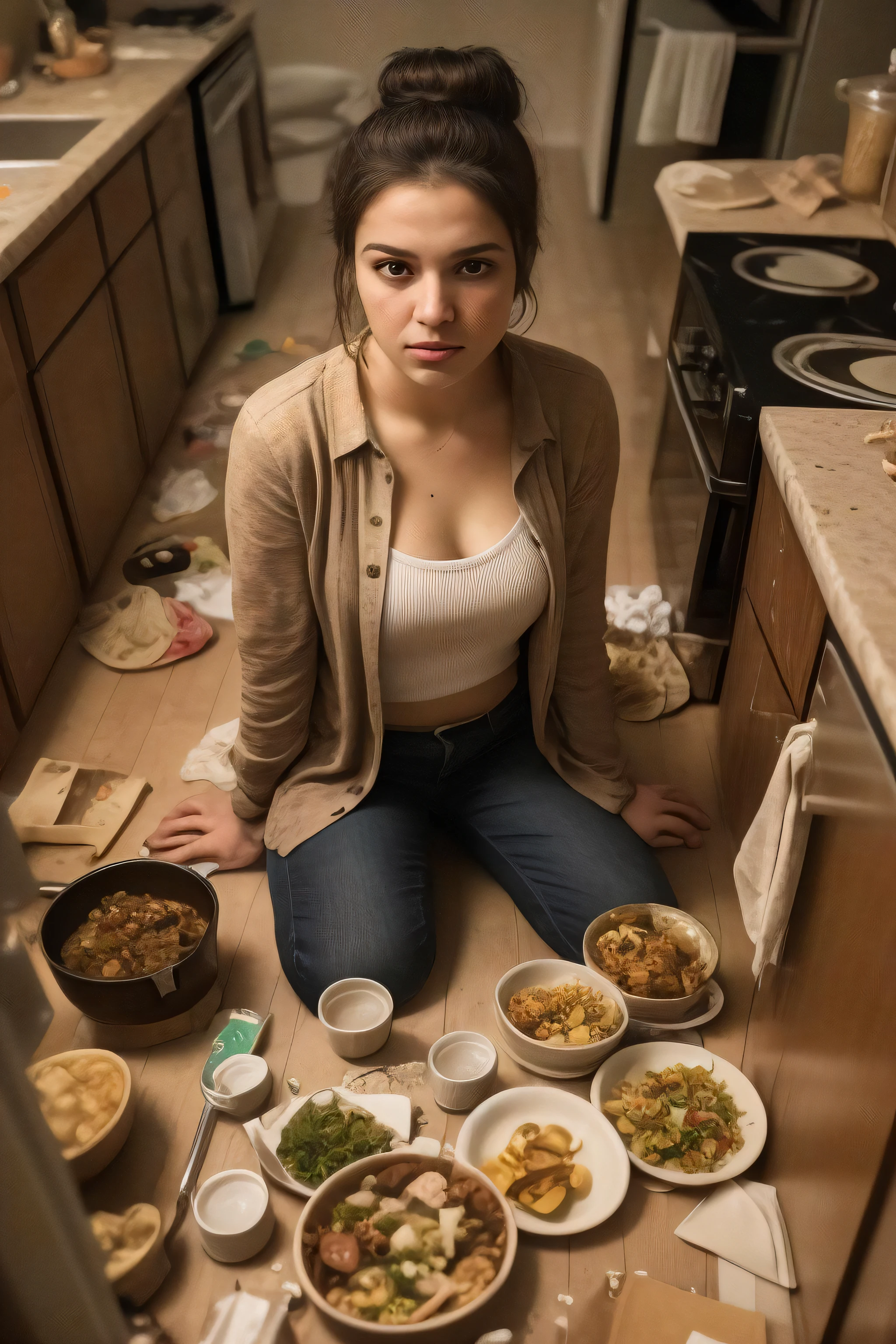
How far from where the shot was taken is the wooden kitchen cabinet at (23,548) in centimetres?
147

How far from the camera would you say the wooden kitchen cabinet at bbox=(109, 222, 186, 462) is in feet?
6.29

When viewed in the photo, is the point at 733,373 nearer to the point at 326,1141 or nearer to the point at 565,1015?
the point at 565,1015

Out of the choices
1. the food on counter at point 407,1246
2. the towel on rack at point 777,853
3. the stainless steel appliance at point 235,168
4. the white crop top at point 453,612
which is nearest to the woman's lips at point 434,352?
the white crop top at point 453,612

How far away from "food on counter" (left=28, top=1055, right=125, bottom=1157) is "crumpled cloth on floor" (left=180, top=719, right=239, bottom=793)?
53 cm

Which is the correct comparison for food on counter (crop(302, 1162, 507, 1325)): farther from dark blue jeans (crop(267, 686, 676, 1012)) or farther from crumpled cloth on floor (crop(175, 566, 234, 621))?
crumpled cloth on floor (crop(175, 566, 234, 621))

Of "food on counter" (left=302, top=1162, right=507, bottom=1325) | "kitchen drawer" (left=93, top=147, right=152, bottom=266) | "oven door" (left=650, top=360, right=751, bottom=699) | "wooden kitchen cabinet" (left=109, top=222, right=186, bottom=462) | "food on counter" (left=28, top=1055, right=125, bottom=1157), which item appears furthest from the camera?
"wooden kitchen cabinet" (left=109, top=222, right=186, bottom=462)

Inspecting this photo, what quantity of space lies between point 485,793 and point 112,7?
0.96 meters

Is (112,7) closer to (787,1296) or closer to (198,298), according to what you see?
(198,298)

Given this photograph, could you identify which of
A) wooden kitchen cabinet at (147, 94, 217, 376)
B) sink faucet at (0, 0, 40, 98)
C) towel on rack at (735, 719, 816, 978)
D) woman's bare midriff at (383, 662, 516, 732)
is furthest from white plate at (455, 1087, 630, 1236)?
sink faucet at (0, 0, 40, 98)

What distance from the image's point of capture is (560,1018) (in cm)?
110

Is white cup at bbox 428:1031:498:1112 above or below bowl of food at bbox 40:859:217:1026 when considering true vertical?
below

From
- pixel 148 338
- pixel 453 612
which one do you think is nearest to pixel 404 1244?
pixel 453 612

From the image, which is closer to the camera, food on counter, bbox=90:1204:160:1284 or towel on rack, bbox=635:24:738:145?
food on counter, bbox=90:1204:160:1284

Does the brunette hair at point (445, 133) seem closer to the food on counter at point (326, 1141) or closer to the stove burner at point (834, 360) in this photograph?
the stove burner at point (834, 360)
